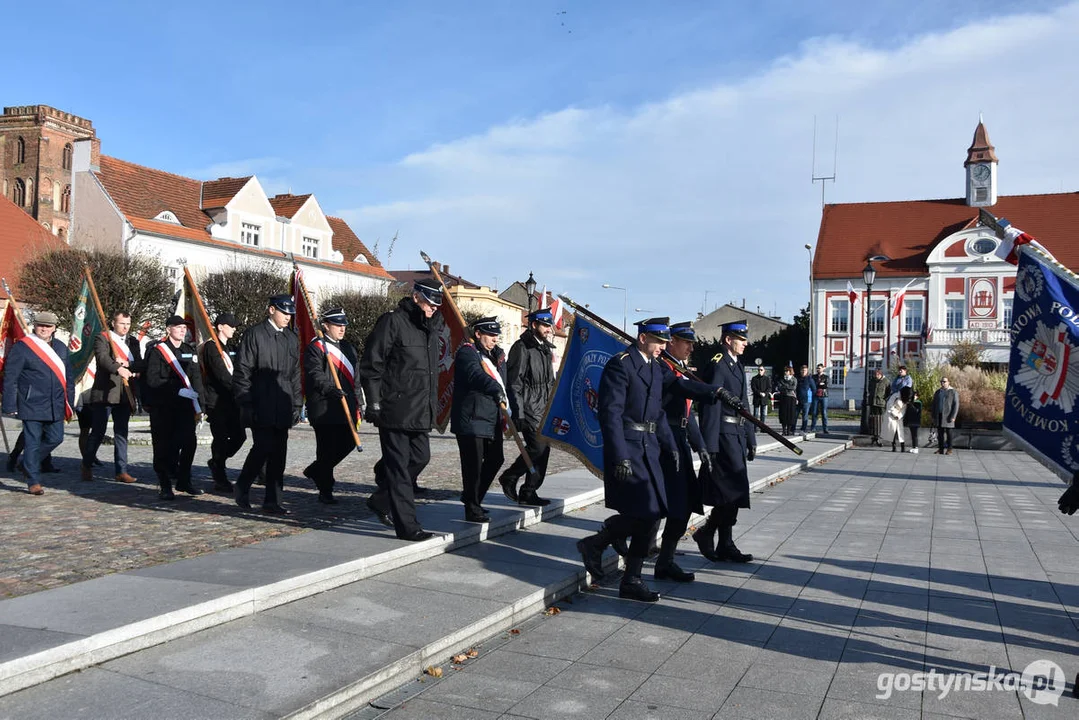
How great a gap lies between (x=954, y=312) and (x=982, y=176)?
1255cm

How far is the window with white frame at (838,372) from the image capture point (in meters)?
65.2

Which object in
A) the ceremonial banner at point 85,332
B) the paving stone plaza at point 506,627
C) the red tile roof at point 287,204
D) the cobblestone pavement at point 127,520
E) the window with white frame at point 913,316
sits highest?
the red tile roof at point 287,204

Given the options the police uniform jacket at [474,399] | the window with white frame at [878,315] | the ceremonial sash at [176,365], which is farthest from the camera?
the window with white frame at [878,315]

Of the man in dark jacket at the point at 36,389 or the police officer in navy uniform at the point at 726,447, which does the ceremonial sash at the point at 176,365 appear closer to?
the man in dark jacket at the point at 36,389

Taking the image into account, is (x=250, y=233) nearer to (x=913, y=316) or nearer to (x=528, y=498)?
(x=528, y=498)

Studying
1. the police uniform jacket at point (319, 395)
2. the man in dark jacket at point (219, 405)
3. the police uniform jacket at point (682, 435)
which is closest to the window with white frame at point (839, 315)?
the man in dark jacket at point (219, 405)

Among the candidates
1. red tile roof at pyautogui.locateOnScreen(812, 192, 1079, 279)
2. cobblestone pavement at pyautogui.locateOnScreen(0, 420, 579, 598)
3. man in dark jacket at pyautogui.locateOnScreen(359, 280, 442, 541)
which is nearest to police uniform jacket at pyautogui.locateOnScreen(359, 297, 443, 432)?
man in dark jacket at pyautogui.locateOnScreen(359, 280, 442, 541)

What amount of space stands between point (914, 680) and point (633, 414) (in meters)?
2.53

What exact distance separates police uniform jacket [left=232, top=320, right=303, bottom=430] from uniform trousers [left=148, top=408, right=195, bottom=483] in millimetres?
1294

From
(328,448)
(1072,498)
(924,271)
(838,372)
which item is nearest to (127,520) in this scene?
(328,448)

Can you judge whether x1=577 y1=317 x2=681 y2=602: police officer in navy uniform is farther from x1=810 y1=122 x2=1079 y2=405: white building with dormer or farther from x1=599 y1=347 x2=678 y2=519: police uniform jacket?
x1=810 y1=122 x2=1079 y2=405: white building with dormer

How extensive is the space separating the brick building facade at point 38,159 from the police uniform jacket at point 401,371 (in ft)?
226

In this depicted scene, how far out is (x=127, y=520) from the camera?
827 centimetres

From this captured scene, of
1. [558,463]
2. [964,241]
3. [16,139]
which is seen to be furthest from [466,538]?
[16,139]
